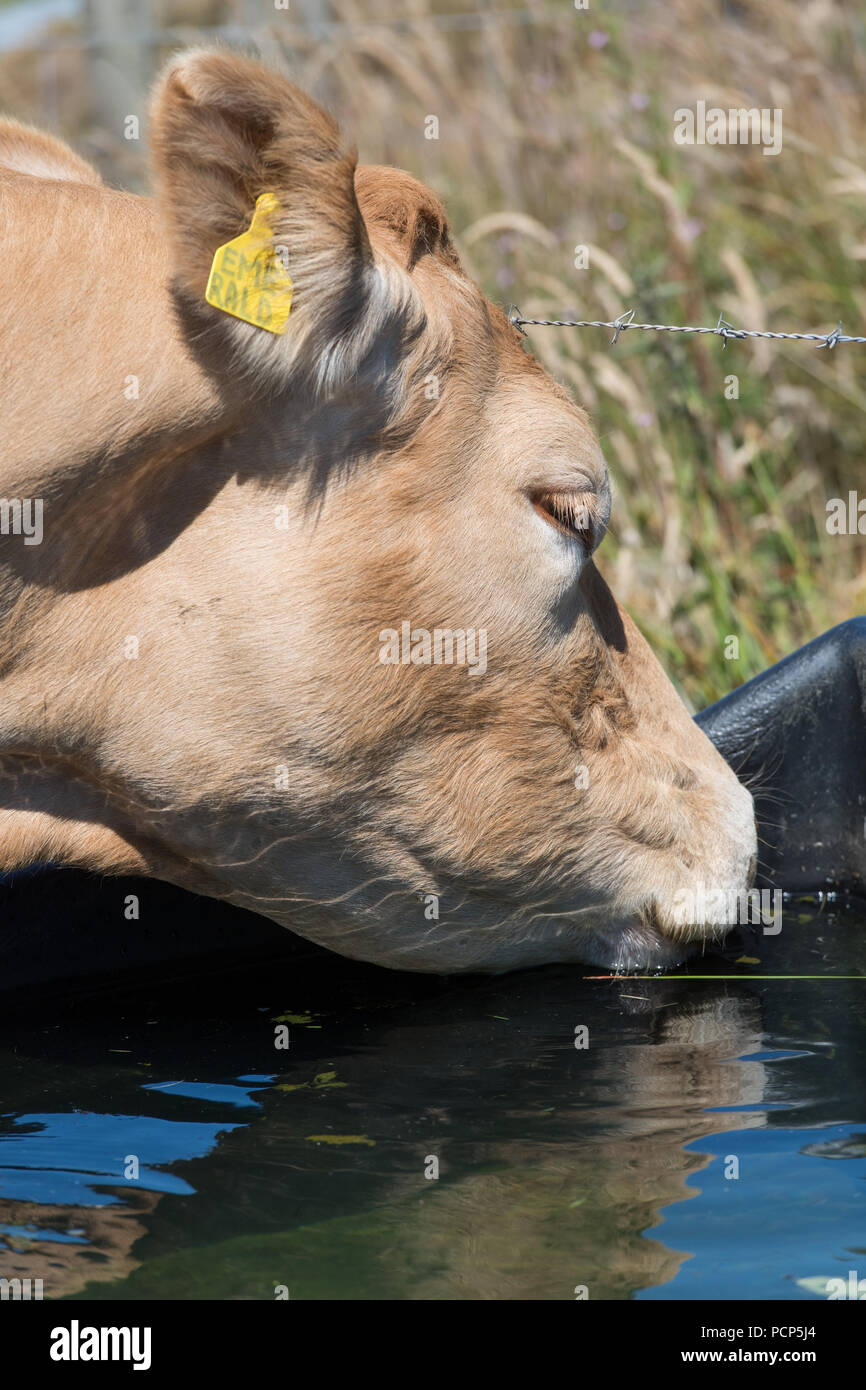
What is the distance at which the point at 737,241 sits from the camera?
7.52 m

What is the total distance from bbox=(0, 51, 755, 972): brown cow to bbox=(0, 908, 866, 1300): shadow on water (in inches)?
11.6

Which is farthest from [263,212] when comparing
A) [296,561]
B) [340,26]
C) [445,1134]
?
[340,26]

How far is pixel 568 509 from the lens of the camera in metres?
3.08

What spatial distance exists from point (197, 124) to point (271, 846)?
1340mm

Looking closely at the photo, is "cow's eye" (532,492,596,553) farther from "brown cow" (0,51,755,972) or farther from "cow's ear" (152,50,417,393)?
"cow's ear" (152,50,417,393)

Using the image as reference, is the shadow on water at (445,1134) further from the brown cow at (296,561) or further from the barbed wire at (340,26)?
the barbed wire at (340,26)

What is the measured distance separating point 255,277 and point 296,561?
52 centimetres

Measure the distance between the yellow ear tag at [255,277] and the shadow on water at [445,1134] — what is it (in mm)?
1415

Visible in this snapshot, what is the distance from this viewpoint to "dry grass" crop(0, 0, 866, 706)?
5941 millimetres

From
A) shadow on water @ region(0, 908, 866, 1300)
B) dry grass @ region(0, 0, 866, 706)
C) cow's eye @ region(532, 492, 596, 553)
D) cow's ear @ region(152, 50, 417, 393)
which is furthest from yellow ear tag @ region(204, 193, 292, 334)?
dry grass @ region(0, 0, 866, 706)

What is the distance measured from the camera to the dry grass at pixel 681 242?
5.94 m

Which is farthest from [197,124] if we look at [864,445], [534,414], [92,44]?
[92,44]

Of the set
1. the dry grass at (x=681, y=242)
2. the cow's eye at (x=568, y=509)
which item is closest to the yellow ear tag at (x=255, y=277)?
the cow's eye at (x=568, y=509)
